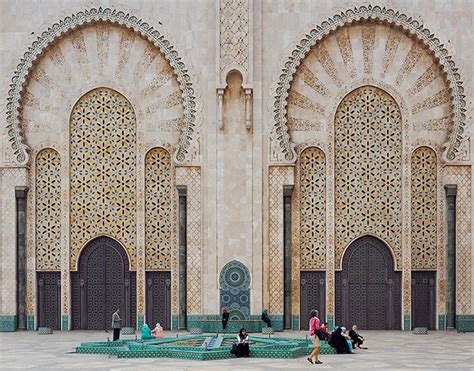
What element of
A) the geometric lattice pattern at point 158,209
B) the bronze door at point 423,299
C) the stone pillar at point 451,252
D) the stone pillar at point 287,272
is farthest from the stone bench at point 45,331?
the stone pillar at point 451,252

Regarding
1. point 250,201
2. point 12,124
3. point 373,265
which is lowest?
point 373,265

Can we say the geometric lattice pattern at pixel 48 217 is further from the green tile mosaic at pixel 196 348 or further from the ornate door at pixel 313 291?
the ornate door at pixel 313 291

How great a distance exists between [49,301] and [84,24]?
4815 millimetres

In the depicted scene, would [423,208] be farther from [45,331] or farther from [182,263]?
[45,331]

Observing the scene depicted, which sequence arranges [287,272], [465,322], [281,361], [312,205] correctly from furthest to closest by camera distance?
1. [312,205]
2. [287,272]
3. [465,322]
4. [281,361]

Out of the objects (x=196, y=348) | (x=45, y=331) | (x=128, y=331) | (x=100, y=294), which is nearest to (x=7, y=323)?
(x=45, y=331)

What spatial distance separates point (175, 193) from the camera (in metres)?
16.7

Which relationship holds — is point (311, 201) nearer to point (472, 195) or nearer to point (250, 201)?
point (250, 201)

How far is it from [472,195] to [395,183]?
1296 millimetres

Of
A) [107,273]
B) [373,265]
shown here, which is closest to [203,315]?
[107,273]

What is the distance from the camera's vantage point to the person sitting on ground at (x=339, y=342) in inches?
495

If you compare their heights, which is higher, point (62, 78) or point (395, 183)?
point (62, 78)

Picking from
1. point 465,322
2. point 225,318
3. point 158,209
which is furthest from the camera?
point 158,209

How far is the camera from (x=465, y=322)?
52.9 ft
